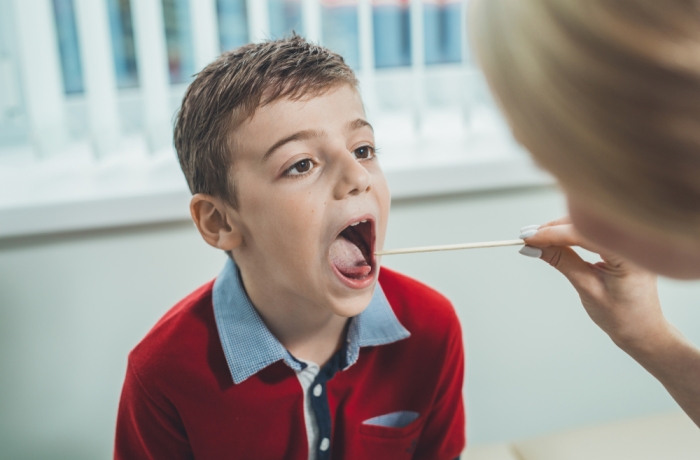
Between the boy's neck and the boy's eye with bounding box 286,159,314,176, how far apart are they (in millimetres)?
194

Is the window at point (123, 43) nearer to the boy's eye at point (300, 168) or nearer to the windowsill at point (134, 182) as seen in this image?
the windowsill at point (134, 182)

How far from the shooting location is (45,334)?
4.35 ft

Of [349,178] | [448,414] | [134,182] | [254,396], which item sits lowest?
[448,414]

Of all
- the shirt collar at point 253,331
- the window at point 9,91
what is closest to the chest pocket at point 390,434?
the shirt collar at point 253,331

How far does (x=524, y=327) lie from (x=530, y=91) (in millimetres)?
1097

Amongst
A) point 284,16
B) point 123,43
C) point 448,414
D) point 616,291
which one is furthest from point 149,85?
point 616,291

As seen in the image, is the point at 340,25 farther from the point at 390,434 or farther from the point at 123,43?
the point at 390,434

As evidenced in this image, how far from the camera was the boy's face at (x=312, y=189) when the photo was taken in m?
0.84

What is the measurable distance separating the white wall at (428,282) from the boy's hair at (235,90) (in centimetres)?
45

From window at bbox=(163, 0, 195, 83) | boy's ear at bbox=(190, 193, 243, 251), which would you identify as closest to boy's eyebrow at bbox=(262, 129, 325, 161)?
boy's ear at bbox=(190, 193, 243, 251)

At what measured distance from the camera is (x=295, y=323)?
97cm

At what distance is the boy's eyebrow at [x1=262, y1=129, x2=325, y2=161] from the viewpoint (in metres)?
0.84

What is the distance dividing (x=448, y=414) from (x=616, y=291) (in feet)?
1.15

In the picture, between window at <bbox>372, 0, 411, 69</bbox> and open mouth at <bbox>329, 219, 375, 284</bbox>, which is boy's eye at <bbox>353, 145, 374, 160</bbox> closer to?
open mouth at <bbox>329, 219, 375, 284</bbox>
